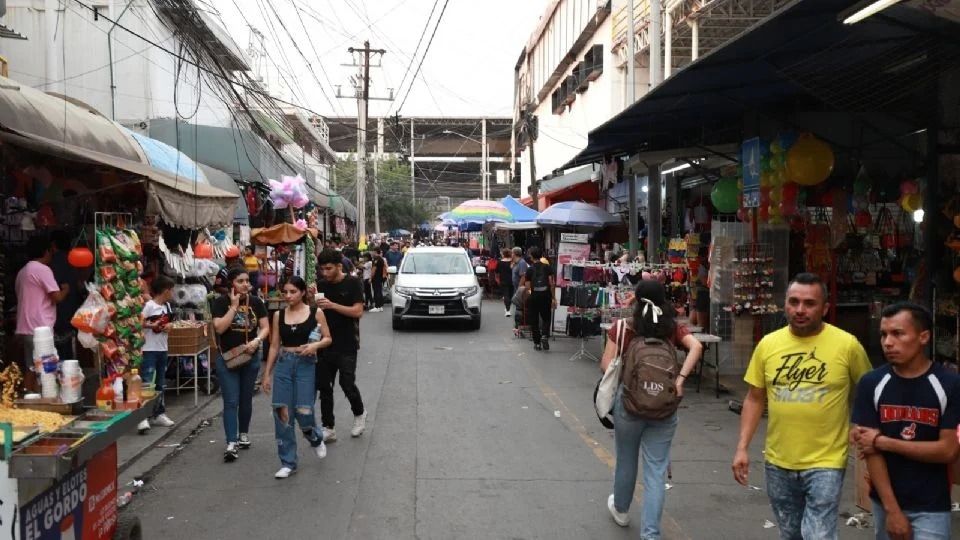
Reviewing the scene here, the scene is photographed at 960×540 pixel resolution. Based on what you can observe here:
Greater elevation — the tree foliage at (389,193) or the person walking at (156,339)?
the tree foliage at (389,193)

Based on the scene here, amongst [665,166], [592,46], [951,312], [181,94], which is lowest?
[951,312]

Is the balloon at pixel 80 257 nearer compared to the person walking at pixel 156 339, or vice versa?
the balloon at pixel 80 257

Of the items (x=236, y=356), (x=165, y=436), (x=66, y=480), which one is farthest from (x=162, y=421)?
(x=66, y=480)

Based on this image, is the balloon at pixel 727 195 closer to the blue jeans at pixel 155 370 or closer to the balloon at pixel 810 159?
the balloon at pixel 810 159

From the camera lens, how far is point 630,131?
12016 millimetres

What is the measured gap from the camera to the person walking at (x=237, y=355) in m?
7.02

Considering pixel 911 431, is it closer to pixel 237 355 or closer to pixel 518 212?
pixel 237 355

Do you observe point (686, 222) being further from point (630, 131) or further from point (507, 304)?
point (507, 304)

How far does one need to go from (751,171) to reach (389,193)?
4851cm

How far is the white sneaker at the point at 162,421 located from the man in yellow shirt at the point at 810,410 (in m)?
6.58

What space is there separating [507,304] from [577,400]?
11.3 m

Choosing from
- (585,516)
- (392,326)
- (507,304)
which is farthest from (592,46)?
(585,516)

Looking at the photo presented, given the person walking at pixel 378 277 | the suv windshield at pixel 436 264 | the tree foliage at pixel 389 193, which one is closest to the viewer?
the suv windshield at pixel 436 264

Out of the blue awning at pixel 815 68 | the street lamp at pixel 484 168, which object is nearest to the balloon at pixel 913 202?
the blue awning at pixel 815 68
